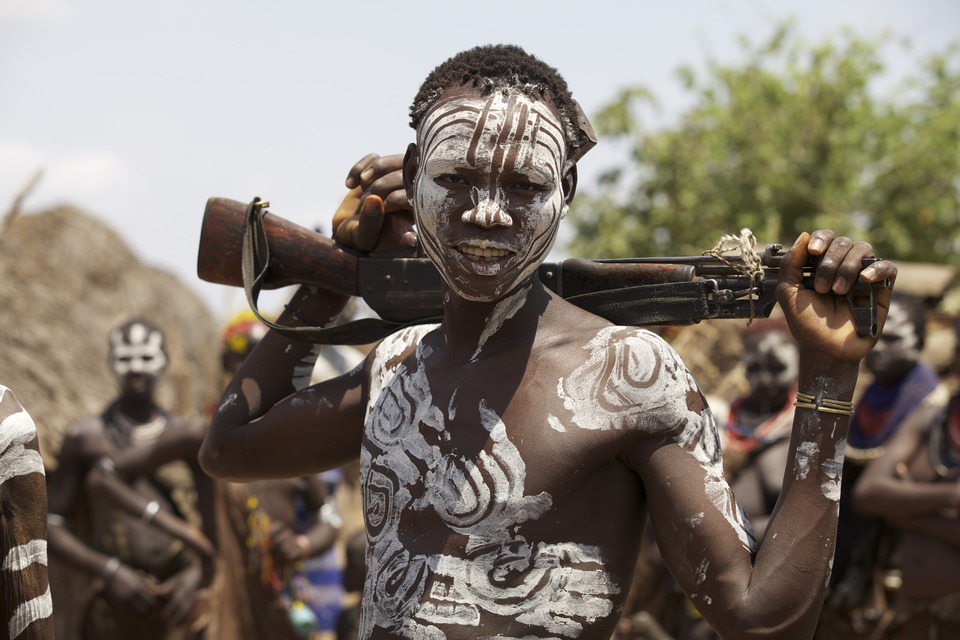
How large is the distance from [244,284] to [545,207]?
954mm

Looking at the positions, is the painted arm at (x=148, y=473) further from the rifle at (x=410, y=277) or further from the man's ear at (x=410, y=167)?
the man's ear at (x=410, y=167)

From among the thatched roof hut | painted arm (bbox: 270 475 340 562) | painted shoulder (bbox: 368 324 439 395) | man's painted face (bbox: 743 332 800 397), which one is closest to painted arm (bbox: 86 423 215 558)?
painted arm (bbox: 270 475 340 562)

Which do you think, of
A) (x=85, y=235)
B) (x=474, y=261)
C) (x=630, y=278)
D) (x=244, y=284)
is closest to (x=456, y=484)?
(x=474, y=261)

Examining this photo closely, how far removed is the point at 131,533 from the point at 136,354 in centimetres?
109

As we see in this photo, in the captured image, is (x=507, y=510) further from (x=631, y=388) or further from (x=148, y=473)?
(x=148, y=473)

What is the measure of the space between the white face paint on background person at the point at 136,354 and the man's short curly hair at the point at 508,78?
17.7ft

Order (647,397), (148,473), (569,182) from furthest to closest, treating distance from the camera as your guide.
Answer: (148,473)
(569,182)
(647,397)

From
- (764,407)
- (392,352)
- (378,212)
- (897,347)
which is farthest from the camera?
(764,407)

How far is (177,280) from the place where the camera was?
59.1ft

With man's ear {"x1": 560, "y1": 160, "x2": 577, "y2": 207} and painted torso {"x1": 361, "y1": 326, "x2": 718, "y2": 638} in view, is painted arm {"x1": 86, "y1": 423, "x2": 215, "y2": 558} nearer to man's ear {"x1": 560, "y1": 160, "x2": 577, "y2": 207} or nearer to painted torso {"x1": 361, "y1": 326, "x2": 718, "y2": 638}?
painted torso {"x1": 361, "y1": 326, "x2": 718, "y2": 638}

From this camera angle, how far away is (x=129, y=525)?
7.60 meters

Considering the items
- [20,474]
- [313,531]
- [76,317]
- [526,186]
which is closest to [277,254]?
[526,186]

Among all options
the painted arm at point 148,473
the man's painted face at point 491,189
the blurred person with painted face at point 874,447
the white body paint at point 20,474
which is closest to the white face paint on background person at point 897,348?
the blurred person with painted face at point 874,447

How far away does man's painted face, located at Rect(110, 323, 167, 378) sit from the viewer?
7.62 m
